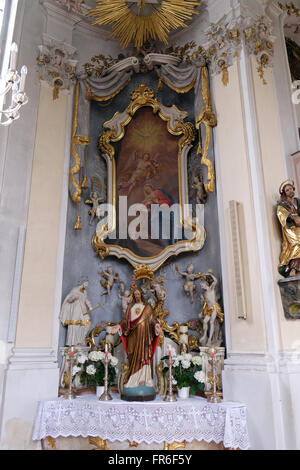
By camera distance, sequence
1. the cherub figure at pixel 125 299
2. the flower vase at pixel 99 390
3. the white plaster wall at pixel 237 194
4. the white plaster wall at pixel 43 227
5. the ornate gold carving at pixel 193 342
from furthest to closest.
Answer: the cherub figure at pixel 125 299 → the ornate gold carving at pixel 193 342 → the white plaster wall at pixel 43 227 → the flower vase at pixel 99 390 → the white plaster wall at pixel 237 194

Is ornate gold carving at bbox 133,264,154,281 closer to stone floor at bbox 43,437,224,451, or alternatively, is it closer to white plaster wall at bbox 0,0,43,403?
white plaster wall at bbox 0,0,43,403

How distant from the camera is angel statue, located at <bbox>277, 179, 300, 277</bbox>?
482 cm

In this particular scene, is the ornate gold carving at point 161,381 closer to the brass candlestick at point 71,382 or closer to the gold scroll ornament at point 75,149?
the brass candlestick at point 71,382

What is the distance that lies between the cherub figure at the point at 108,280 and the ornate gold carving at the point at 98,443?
222 centimetres

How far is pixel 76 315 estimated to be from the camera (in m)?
5.77

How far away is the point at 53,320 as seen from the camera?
18.1ft

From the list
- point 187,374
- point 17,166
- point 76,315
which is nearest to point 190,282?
point 187,374

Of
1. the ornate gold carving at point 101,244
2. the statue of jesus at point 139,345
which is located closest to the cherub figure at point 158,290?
the statue of jesus at point 139,345

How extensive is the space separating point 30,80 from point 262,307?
492cm

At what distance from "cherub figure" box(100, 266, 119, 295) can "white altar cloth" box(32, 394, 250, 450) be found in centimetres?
193

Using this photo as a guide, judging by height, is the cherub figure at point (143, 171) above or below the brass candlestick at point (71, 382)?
above

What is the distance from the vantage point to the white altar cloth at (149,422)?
4.28 meters
